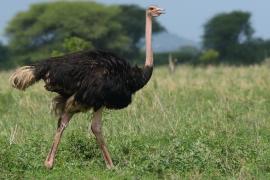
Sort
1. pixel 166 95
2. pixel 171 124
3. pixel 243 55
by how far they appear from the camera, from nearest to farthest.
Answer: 1. pixel 171 124
2. pixel 166 95
3. pixel 243 55

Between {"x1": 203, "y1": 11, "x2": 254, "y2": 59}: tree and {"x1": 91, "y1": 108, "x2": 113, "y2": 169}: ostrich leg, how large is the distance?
42.3 metres

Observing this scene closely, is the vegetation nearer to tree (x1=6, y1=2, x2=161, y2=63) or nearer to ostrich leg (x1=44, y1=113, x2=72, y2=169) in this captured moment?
tree (x1=6, y1=2, x2=161, y2=63)

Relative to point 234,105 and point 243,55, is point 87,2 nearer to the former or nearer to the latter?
point 243,55

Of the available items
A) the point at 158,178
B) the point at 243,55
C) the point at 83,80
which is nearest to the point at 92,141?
the point at 83,80

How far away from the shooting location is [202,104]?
12312 mm

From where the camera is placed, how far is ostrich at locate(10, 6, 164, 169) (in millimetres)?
7430

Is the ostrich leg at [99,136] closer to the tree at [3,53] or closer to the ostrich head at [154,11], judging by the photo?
the ostrich head at [154,11]

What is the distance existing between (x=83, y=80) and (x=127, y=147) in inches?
42.1

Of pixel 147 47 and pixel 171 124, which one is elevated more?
pixel 147 47

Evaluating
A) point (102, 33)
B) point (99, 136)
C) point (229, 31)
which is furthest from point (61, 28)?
point (99, 136)

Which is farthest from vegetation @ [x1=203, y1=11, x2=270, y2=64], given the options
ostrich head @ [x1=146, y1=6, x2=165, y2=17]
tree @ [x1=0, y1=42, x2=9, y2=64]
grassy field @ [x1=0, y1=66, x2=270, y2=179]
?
ostrich head @ [x1=146, y1=6, x2=165, y2=17]

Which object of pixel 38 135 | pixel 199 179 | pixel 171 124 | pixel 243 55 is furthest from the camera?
pixel 243 55

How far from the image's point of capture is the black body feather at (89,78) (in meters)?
7.42

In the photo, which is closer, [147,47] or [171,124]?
[147,47]
